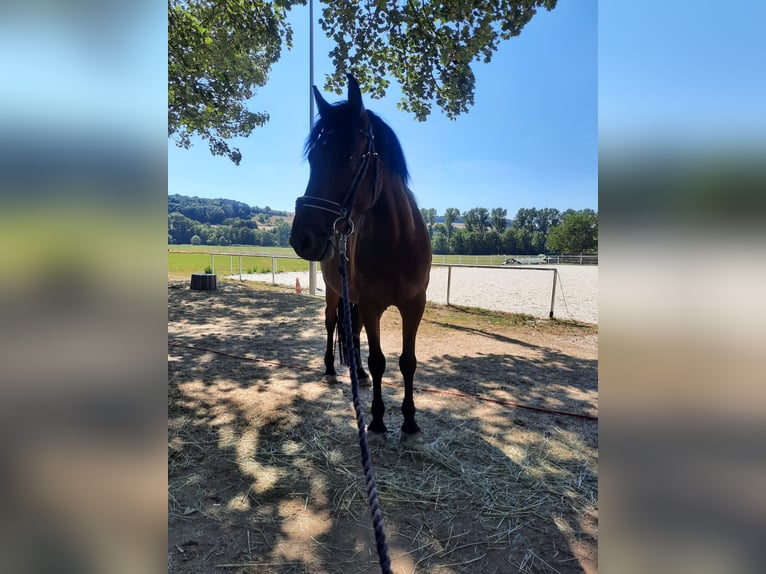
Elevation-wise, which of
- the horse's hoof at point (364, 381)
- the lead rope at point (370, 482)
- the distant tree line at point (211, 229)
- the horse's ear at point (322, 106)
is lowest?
the horse's hoof at point (364, 381)

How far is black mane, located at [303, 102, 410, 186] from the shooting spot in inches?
87.0

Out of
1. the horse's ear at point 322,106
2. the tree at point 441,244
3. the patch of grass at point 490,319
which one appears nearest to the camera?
the horse's ear at point 322,106

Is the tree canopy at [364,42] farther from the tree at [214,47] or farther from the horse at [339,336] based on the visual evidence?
the horse at [339,336]

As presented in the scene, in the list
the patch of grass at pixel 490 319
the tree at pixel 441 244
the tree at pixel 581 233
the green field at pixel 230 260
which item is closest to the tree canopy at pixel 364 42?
the tree at pixel 581 233

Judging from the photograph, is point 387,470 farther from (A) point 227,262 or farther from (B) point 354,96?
(A) point 227,262

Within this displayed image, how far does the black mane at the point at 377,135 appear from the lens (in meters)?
2.21

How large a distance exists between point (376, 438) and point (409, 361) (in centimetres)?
67

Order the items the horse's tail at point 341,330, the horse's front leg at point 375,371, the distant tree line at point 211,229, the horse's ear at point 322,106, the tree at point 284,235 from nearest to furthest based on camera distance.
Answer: the horse's ear at point 322,106, the tree at point 284,235, the horse's front leg at point 375,371, the horse's tail at point 341,330, the distant tree line at point 211,229
